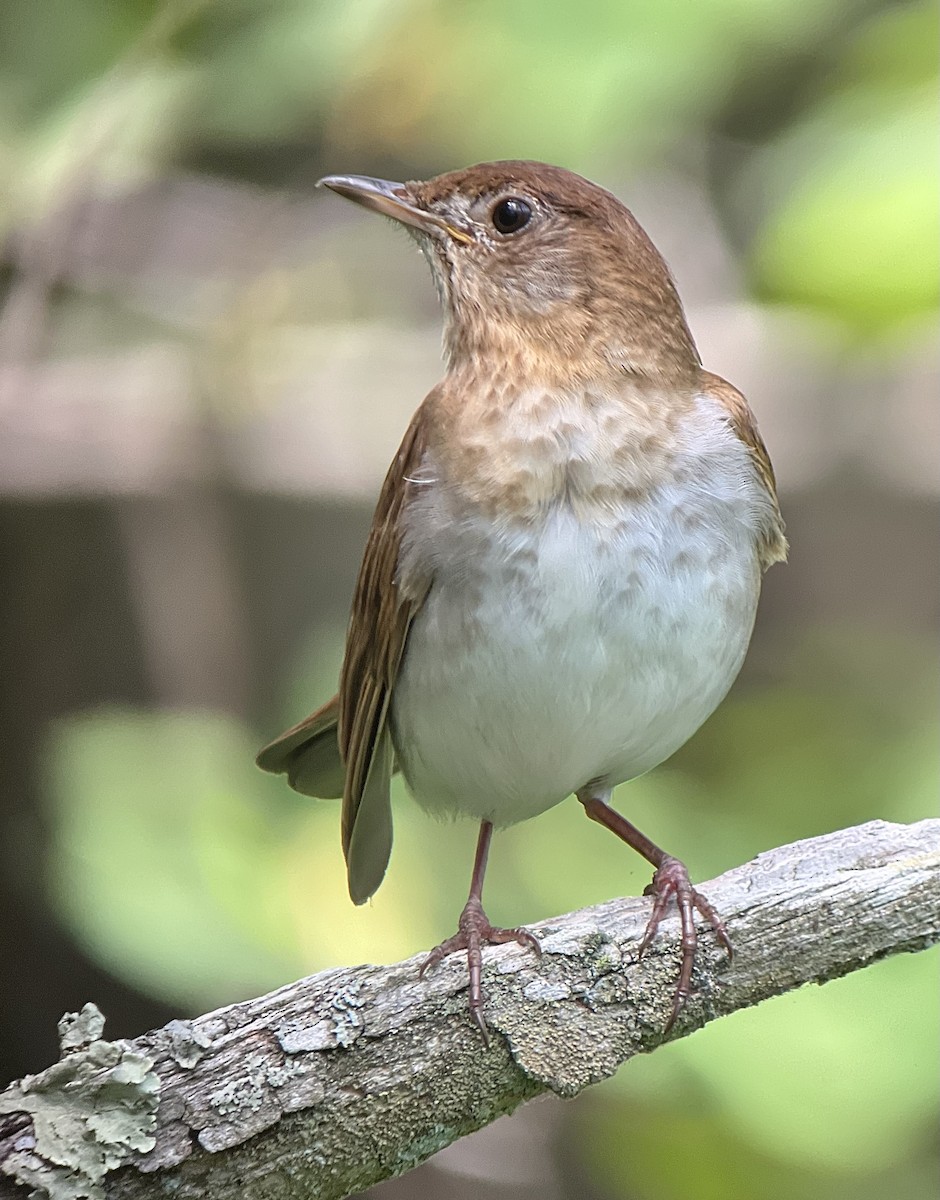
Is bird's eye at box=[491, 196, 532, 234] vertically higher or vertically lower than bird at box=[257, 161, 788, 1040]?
higher

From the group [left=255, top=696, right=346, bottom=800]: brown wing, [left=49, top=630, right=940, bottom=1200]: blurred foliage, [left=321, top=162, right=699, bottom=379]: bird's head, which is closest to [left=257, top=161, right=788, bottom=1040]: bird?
[left=321, top=162, right=699, bottom=379]: bird's head

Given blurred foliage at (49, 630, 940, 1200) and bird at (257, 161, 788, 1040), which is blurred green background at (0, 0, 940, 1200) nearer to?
blurred foliage at (49, 630, 940, 1200)

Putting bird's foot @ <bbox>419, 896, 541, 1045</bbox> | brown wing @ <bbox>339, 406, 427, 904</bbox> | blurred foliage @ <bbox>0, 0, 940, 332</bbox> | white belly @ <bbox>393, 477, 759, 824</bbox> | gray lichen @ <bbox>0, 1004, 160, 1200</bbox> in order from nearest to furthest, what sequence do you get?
1. gray lichen @ <bbox>0, 1004, 160, 1200</bbox>
2. bird's foot @ <bbox>419, 896, 541, 1045</bbox>
3. white belly @ <bbox>393, 477, 759, 824</bbox>
4. brown wing @ <bbox>339, 406, 427, 904</bbox>
5. blurred foliage @ <bbox>0, 0, 940, 332</bbox>

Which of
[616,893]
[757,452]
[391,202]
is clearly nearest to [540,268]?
[391,202]

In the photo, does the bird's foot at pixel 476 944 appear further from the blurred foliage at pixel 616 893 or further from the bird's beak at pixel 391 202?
the bird's beak at pixel 391 202

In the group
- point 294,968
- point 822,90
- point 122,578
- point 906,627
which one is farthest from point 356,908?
point 906,627

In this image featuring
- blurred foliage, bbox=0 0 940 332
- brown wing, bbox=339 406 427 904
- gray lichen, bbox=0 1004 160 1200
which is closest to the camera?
gray lichen, bbox=0 1004 160 1200
